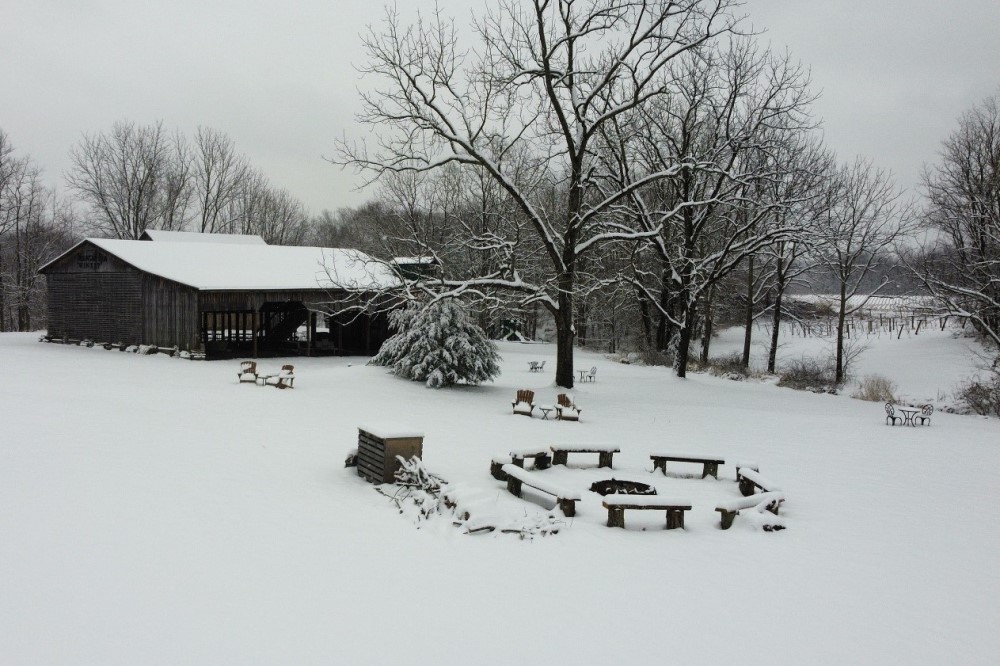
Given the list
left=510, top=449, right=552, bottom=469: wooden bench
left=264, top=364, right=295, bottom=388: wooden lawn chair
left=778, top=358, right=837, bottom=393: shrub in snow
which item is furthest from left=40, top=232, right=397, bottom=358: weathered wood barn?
left=778, top=358, right=837, bottom=393: shrub in snow

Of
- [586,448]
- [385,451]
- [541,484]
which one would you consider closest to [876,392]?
[586,448]

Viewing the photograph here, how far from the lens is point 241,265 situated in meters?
27.1

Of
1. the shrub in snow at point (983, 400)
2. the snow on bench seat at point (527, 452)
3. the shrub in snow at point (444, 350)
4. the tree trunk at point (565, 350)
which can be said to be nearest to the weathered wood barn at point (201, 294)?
the shrub in snow at point (444, 350)

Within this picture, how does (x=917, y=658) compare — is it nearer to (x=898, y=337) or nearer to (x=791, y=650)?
(x=791, y=650)

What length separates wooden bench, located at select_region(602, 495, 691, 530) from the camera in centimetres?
A: 812

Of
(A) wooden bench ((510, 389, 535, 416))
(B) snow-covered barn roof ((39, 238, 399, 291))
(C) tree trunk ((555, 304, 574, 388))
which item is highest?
(B) snow-covered barn roof ((39, 238, 399, 291))

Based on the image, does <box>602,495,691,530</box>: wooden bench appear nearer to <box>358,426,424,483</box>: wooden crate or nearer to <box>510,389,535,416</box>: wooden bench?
<box>358,426,424,483</box>: wooden crate

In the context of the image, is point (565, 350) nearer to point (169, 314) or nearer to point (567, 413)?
point (567, 413)

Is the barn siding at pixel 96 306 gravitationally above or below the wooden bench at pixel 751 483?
above

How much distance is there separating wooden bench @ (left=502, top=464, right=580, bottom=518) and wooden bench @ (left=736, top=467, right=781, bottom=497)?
282 cm

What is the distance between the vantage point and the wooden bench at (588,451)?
11.0m

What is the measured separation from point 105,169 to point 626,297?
39318 mm

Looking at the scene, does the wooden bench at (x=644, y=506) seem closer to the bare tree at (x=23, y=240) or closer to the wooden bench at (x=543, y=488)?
the wooden bench at (x=543, y=488)

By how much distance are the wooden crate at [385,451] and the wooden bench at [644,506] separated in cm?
294
